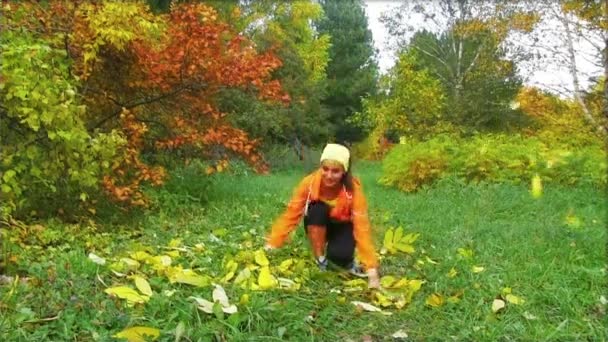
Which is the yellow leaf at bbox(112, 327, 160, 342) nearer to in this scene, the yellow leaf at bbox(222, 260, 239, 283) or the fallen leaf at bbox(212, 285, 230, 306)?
the fallen leaf at bbox(212, 285, 230, 306)

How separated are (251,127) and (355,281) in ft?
49.3

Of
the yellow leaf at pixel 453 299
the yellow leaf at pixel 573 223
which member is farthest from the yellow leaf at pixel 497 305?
the yellow leaf at pixel 573 223

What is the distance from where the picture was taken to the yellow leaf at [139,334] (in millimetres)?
2354

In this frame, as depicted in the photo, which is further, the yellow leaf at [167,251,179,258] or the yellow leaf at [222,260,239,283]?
the yellow leaf at [167,251,179,258]

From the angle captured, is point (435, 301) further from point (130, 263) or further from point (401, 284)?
point (130, 263)

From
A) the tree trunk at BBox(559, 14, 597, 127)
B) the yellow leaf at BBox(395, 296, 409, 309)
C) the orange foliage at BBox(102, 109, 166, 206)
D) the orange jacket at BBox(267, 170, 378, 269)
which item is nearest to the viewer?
the yellow leaf at BBox(395, 296, 409, 309)

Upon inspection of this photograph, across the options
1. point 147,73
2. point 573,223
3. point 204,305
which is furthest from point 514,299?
point 147,73

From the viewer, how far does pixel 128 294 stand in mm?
2719

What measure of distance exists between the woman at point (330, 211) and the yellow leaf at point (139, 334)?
1.53 metres

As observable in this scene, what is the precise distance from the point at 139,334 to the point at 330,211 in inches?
68.8

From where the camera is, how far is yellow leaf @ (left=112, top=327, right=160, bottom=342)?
235cm

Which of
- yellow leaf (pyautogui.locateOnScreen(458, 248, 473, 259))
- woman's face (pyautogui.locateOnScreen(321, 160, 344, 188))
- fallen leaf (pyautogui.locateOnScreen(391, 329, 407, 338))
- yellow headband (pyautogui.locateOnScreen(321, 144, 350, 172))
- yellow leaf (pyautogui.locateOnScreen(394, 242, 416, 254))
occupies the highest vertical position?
yellow headband (pyautogui.locateOnScreen(321, 144, 350, 172))

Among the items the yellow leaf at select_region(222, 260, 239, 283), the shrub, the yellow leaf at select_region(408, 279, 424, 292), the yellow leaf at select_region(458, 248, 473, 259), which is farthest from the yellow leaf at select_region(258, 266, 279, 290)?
the shrub

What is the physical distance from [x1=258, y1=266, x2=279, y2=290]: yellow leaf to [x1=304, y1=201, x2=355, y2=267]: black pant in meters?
0.76
